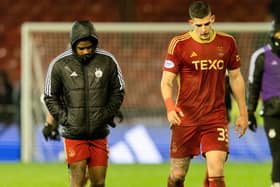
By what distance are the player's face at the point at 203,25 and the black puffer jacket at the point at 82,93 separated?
907 millimetres

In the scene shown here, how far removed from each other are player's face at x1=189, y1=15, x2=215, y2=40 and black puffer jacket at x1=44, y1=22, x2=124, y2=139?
91 centimetres

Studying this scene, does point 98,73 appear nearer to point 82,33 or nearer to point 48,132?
point 82,33

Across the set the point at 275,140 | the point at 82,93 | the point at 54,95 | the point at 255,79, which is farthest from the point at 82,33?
the point at 275,140

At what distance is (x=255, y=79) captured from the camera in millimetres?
10648

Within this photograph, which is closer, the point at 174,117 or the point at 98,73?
the point at 174,117

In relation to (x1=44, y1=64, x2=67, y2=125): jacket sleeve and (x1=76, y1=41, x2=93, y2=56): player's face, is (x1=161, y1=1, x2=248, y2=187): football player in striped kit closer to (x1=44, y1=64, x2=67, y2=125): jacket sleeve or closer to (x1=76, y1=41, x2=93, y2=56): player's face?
(x1=76, y1=41, x2=93, y2=56): player's face

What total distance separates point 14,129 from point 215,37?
11152 mm

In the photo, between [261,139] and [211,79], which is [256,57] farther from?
[261,139]

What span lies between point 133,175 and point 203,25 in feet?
18.7

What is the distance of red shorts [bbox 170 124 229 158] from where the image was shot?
9367 mm

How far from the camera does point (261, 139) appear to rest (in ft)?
56.6

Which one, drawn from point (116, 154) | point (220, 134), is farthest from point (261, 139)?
point (220, 134)

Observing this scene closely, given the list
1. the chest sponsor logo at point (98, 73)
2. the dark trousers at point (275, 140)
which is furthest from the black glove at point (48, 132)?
the dark trousers at point (275, 140)

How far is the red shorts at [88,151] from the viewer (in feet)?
30.5
